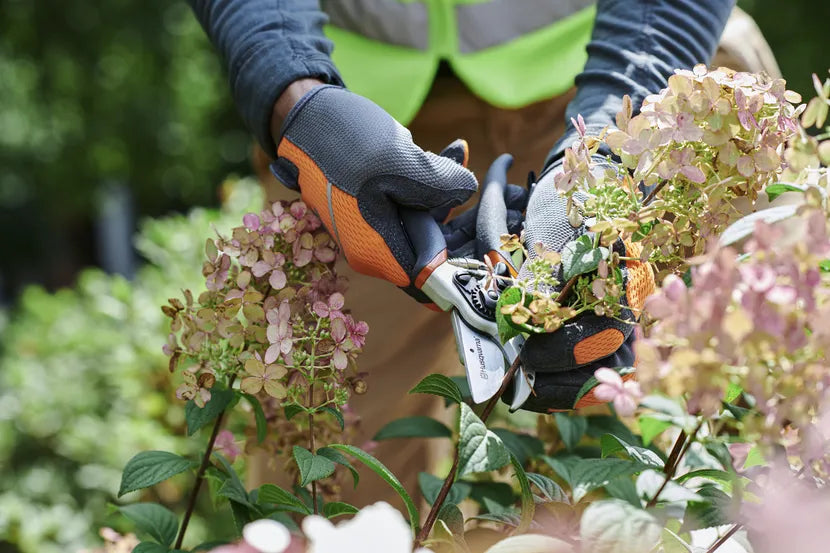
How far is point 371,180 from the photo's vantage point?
1.08 meters

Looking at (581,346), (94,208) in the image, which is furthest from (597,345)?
(94,208)

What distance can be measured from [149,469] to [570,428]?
2.08 ft

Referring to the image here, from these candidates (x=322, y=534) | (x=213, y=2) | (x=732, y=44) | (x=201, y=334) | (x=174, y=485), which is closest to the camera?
(x=322, y=534)

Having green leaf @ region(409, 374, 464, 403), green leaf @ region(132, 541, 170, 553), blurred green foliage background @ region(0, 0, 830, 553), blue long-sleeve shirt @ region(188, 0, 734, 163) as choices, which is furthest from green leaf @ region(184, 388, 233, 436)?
blurred green foliage background @ region(0, 0, 830, 553)

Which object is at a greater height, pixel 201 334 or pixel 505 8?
pixel 505 8

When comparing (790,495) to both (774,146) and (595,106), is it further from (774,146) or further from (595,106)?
(595,106)

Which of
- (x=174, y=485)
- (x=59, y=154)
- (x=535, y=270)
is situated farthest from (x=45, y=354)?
(x=59, y=154)

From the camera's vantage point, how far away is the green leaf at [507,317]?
86cm

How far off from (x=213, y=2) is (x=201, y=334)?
58 centimetres

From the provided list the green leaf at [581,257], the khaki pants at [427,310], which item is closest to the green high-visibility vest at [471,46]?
the khaki pants at [427,310]

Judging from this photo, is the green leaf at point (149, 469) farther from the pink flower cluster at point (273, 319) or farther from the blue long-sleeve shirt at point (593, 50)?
the blue long-sleeve shirt at point (593, 50)

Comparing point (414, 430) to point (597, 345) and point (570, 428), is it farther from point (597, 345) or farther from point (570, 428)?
point (597, 345)

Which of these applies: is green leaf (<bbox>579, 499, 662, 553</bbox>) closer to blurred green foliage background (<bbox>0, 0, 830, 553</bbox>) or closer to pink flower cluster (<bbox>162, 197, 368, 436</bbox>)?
pink flower cluster (<bbox>162, 197, 368, 436</bbox>)

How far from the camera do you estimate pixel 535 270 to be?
34.0 inches
